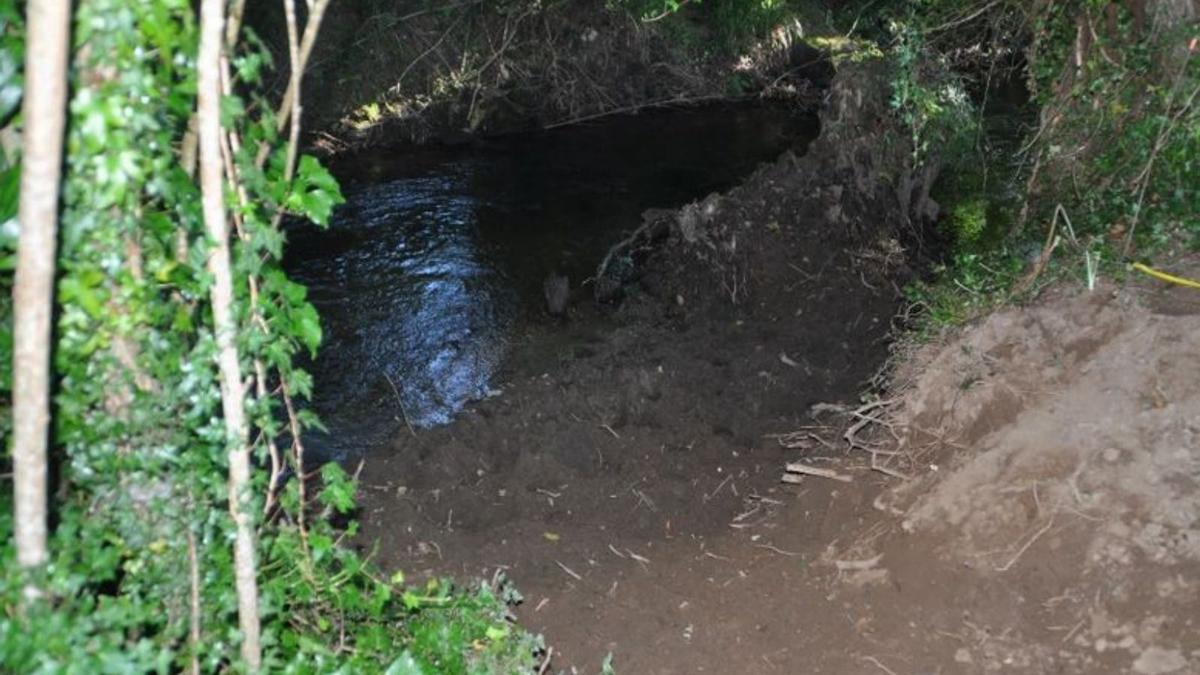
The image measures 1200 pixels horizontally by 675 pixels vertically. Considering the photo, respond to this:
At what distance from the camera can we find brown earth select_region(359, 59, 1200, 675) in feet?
13.6

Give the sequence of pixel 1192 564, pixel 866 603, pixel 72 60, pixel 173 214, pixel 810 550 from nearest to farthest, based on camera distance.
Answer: pixel 72 60
pixel 173 214
pixel 1192 564
pixel 866 603
pixel 810 550

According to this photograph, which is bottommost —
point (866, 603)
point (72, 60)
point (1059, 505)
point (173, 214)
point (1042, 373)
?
point (866, 603)

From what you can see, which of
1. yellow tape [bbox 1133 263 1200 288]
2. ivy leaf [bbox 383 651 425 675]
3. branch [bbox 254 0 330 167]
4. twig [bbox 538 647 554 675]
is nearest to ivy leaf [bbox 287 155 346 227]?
branch [bbox 254 0 330 167]

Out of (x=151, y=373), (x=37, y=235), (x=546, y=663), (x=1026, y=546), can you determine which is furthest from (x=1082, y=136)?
(x=37, y=235)

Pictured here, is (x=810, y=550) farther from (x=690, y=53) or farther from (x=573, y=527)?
(x=690, y=53)

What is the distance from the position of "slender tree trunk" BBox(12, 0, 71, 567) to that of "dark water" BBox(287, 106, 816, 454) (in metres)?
4.13

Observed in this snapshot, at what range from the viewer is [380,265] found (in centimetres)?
937

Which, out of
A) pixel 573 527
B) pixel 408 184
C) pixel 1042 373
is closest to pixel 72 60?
pixel 573 527

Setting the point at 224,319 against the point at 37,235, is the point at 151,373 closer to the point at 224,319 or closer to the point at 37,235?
the point at 224,319

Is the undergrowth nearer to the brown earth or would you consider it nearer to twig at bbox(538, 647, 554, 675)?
the brown earth

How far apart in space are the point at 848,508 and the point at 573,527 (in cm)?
137

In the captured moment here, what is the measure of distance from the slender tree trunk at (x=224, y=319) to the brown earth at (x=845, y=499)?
5.67 ft

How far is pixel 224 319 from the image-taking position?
9.02 feet

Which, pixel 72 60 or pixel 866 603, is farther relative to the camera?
pixel 866 603
